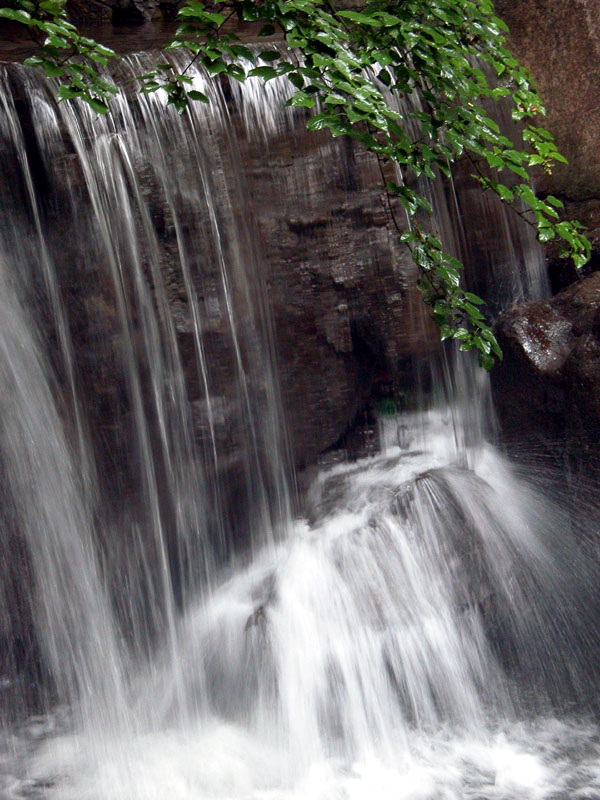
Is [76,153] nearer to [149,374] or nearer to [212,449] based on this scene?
[149,374]

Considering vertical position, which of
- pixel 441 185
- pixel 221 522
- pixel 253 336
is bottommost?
pixel 221 522

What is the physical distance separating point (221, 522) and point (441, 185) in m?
2.27

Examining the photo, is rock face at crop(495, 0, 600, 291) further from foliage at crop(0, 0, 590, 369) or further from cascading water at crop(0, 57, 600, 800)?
cascading water at crop(0, 57, 600, 800)

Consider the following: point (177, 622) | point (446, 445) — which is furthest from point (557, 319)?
point (177, 622)

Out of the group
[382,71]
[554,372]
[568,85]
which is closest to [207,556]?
[554,372]

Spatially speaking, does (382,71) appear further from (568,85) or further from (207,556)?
(568,85)

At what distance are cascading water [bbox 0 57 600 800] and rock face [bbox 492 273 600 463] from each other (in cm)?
45

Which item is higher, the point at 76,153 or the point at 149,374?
the point at 76,153

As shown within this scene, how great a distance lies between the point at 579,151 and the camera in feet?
16.1

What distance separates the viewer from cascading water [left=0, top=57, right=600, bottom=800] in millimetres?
3021

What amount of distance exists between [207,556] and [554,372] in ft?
6.44

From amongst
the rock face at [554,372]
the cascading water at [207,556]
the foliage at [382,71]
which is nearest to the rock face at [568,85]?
the rock face at [554,372]

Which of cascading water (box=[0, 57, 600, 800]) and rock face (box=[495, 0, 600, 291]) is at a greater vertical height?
rock face (box=[495, 0, 600, 291])

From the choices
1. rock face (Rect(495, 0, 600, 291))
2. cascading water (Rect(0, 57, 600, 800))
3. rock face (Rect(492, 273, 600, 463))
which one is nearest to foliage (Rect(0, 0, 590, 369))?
cascading water (Rect(0, 57, 600, 800))
